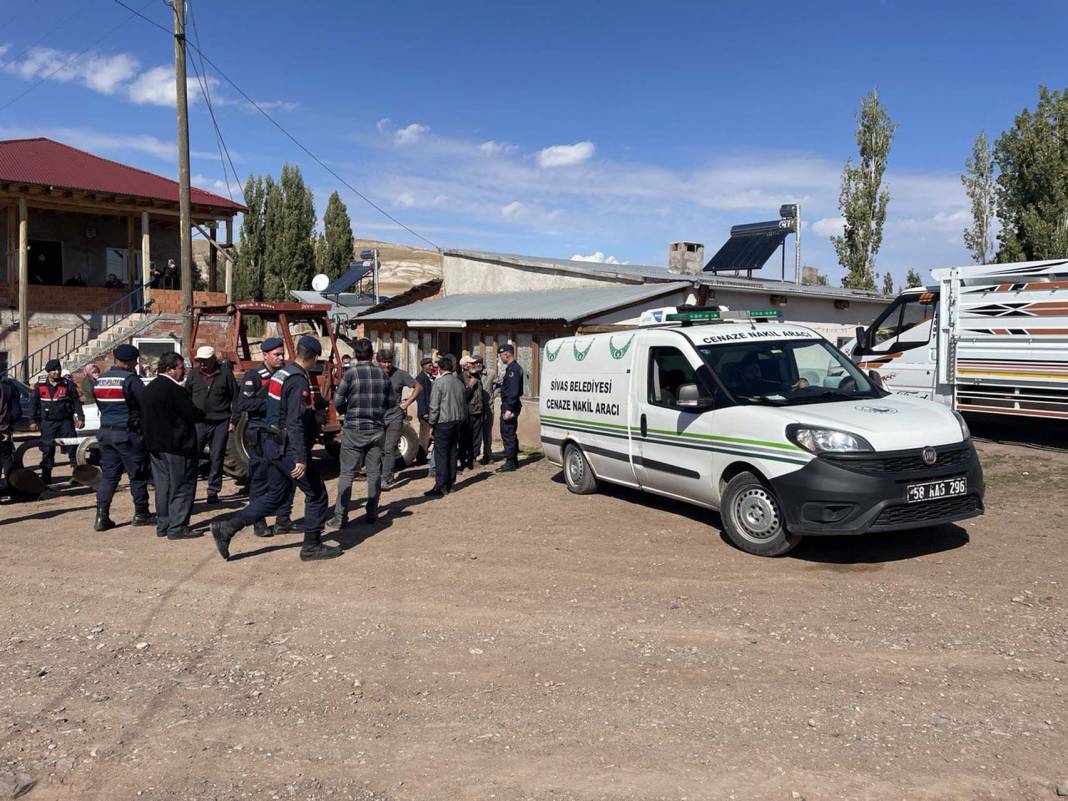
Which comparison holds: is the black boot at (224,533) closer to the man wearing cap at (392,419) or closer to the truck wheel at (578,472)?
the man wearing cap at (392,419)

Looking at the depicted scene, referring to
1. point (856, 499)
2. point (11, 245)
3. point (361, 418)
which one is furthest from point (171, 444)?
point (11, 245)

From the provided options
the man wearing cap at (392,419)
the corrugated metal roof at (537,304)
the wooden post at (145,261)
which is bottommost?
the man wearing cap at (392,419)

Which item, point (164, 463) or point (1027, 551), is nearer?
point (1027, 551)

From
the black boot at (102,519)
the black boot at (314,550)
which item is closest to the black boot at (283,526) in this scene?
the black boot at (314,550)

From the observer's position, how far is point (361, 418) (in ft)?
27.3

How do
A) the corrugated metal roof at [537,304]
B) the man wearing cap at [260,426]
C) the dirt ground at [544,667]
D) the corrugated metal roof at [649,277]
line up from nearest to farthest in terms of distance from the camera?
1. the dirt ground at [544,667]
2. the man wearing cap at [260,426]
3. the corrugated metal roof at [537,304]
4. the corrugated metal roof at [649,277]

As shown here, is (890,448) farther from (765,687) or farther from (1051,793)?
(1051,793)

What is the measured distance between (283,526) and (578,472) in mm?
3381

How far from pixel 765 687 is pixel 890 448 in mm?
2656

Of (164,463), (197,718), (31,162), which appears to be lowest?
(197,718)

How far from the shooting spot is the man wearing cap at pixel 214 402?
33.4ft

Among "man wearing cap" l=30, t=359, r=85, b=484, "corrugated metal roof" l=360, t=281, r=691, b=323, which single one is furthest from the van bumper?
"corrugated metal roof" l=360, t=281, r=691, b=323

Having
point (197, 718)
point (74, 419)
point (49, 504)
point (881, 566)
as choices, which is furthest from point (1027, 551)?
point (74, 419)

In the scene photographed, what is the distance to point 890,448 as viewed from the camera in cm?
633
